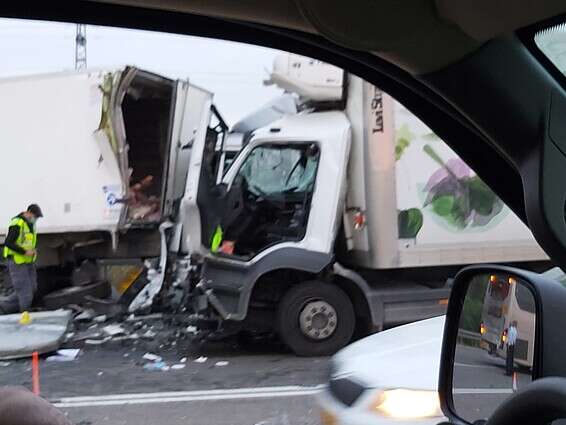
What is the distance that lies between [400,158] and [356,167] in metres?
0.52

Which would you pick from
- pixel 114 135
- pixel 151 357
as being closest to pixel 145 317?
pixel 151 357

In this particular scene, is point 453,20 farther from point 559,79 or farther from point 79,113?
point 79,113

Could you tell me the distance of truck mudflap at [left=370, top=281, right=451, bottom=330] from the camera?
8.66 m

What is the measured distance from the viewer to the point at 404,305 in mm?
8719

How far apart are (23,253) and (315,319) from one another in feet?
15.7

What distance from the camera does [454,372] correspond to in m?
2.39

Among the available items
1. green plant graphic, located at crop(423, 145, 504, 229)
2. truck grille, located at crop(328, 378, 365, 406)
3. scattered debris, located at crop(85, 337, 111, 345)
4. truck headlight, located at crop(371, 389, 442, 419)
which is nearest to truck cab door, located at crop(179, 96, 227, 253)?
scattered debris, located at crop(85, 337, 111, 345)

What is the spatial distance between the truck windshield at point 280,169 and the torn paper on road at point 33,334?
122 inches

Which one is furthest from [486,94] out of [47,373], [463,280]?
[47,373]

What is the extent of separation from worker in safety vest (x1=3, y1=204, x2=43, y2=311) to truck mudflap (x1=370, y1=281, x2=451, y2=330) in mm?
5122

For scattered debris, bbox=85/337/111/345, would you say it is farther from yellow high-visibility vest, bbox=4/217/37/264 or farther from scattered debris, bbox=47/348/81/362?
yellow high-visibility vest, bbox=4/217/37/264

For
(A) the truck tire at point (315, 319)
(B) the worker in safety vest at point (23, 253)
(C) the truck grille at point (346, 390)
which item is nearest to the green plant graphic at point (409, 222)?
(A) the truck tire at point (315, 319)

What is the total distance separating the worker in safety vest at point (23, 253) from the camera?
35.1 feet

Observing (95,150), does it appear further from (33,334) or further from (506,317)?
(506,317)
